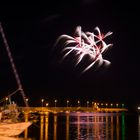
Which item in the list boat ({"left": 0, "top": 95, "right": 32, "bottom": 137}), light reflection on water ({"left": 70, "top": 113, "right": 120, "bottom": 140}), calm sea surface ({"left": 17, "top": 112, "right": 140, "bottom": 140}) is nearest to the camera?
boat ({"left": 0, "top": 95, "right": 32, "bottom": 137})

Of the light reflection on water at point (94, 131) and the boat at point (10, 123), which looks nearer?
the boat at point (10, 123)

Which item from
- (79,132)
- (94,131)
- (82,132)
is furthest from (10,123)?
(94,131)

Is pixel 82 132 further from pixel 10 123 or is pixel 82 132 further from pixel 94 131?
pixel 10 123

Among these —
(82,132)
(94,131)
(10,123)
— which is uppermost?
(10,123)

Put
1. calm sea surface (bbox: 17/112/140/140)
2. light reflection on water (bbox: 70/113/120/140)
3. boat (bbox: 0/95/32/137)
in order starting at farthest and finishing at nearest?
light reflection on water (bbox: 70/113/120/140)
calm sea surface (bbox: 17/112/140/140)
boat (bbox: 0/95/32/137)

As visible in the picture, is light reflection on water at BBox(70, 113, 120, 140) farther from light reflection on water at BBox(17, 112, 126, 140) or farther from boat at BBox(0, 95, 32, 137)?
boat at BBox(0, 95, 32, 137)

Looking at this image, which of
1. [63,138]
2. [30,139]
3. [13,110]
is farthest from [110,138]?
[13,110]

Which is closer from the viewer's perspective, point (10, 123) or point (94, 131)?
point (10, 123)

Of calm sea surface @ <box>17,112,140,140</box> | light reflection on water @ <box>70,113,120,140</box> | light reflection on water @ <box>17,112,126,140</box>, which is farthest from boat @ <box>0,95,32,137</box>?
light reflection on water @ <box>70,113,120,140</box>

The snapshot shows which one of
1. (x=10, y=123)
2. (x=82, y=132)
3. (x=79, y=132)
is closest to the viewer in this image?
(x=10, y=123)

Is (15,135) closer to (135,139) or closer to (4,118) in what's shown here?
(4,118)

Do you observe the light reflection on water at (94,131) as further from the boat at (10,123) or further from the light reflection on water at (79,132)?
the boat at (10,123)

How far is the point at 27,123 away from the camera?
50.7m

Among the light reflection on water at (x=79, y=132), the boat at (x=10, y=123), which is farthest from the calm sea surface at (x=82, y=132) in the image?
the boat at (x=10, y=123)
